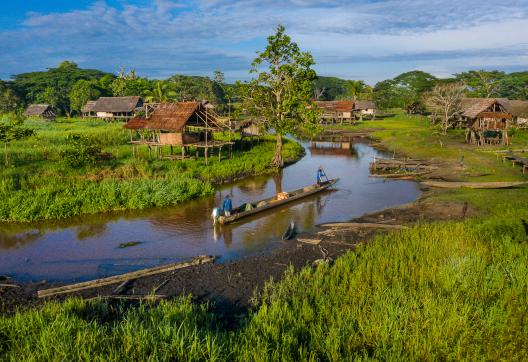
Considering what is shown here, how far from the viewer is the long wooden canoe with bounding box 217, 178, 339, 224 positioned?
57.1 ft

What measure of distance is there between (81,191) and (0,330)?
12.8m

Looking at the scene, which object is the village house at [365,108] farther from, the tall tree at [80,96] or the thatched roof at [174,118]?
the thatched roof at [174,118]

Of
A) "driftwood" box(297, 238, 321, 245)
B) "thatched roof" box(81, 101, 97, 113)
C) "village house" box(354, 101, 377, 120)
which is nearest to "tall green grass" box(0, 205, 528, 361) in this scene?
"driftwood" box(297, 238, 321, 245)

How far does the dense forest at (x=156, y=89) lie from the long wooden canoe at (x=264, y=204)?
38.5 metres

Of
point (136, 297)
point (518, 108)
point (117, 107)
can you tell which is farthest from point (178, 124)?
point (518, 108)

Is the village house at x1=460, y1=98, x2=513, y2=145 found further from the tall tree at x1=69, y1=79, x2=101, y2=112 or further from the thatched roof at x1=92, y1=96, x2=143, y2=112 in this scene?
the tall tree at x1=69, y1=79, x2=101, y2=112

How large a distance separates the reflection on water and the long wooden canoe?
36cm

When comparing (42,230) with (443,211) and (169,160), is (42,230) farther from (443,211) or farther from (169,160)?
(443,211)

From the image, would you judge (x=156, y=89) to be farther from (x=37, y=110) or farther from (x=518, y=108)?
(x=518, y=108)

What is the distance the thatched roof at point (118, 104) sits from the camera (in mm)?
57938

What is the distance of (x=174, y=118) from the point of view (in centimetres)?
2786

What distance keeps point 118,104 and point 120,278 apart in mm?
52249

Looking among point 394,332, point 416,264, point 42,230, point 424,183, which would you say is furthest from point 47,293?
point 424,183

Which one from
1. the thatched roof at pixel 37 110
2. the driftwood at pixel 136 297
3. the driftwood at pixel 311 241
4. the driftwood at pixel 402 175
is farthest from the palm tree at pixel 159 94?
the driftwood at pixel 136 297
